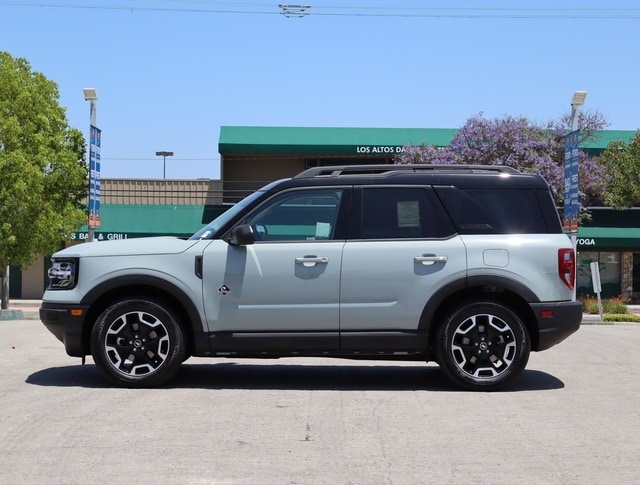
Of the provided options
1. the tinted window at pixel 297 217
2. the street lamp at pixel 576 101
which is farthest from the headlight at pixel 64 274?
the street lamp at pixel 576 101

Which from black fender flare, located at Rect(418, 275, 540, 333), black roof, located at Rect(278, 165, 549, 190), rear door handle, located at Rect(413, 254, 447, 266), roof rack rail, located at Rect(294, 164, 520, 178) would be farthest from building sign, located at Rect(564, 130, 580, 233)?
rear door handle, located at Rect(413, 254, 447, 266)

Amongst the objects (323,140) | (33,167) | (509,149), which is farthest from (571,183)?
(323,140)

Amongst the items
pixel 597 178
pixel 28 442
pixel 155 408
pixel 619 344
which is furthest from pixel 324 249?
pixel 597 178

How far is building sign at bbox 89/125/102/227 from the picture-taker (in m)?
25.1

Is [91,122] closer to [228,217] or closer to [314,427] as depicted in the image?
[228,217]

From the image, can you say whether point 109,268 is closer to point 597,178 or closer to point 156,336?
point 156,336

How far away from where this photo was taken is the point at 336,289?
7.94 meters

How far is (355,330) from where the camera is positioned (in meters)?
7.93

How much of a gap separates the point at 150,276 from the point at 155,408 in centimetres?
143

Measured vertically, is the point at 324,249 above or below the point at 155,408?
above

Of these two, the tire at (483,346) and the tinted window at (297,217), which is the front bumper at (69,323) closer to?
the tinted window at (297,217)

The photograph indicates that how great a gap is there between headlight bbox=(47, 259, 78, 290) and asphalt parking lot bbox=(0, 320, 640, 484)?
914 mm

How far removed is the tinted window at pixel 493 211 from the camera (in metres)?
8.16

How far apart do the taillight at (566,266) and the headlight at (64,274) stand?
14.3 ft
